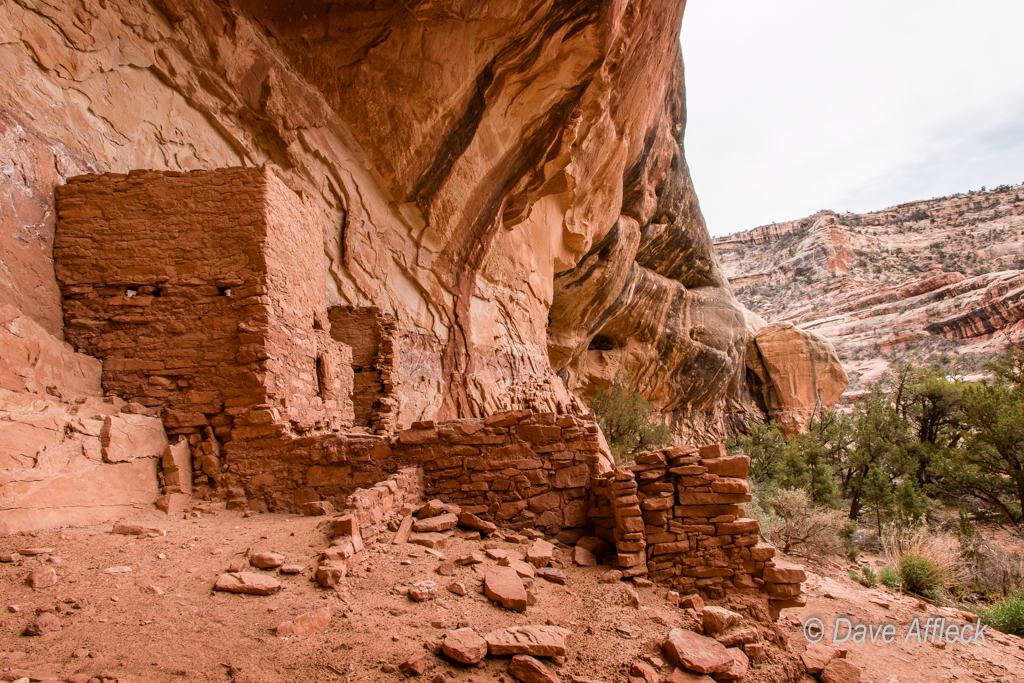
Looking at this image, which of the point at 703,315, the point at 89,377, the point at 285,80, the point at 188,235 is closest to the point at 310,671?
the point at 89,377

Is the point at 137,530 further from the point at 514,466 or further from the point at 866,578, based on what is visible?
the point at 866,578

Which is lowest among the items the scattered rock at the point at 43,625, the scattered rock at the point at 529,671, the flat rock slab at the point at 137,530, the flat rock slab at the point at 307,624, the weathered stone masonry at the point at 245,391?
the scattered rock at the point at 529,671

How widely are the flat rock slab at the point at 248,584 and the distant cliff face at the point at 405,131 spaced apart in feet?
10.0

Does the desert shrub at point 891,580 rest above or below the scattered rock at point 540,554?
below

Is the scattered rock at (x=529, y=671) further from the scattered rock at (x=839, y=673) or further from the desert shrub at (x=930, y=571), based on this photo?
the desert shrub at (x=930, y=571)

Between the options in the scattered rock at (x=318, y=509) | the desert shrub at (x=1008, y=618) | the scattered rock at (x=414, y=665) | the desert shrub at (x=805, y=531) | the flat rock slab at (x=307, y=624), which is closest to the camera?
the scattered rock at (x=414, y=665)

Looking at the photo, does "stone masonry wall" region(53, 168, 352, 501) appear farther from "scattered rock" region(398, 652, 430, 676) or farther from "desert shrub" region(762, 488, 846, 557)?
"desert shrub" region(762, 488, 846, 557)

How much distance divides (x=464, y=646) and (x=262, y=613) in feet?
3.46

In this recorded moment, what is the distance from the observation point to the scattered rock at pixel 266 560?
3182 mm

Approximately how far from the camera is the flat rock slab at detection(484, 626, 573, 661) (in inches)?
105

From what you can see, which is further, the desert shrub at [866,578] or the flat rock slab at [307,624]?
the desert shrub at [866,578]

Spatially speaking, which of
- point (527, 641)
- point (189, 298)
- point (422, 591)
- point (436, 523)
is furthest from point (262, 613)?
point (189, 298)

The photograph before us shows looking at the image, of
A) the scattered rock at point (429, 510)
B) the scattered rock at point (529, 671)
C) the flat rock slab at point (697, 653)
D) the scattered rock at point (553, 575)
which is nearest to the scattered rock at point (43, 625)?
the scattered rock at point (529, 671)

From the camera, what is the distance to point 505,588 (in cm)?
331
